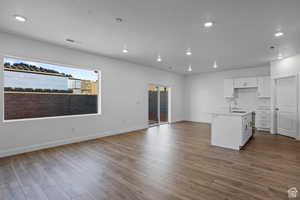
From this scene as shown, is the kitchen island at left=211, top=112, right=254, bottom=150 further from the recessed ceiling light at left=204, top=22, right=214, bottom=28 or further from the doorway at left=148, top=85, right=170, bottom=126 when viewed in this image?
the doorway at left=148, top=85, right=170, bottom=126

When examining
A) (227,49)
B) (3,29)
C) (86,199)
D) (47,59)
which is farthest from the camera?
(227,49)

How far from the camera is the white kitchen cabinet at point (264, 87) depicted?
633cm

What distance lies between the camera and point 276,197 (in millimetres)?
2057

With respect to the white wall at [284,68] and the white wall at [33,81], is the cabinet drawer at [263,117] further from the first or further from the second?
the white wall at [33,81]

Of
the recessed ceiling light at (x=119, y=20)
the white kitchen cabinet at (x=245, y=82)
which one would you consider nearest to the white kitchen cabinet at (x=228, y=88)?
the white kitchen cabinet at (x=245, y=82)

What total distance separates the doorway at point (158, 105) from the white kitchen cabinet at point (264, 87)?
4161mm

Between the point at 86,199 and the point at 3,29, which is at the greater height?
the point at 3,29

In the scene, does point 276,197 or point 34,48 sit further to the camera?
point 34,48

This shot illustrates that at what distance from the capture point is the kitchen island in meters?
3.98

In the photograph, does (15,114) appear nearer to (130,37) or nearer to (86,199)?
(86,199)

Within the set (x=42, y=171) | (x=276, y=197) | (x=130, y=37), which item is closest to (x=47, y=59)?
(x=130, y=37)

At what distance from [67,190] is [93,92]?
3.51 m

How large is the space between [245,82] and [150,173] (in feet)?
20.8

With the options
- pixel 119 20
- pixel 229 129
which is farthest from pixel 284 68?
pixel 119 20
